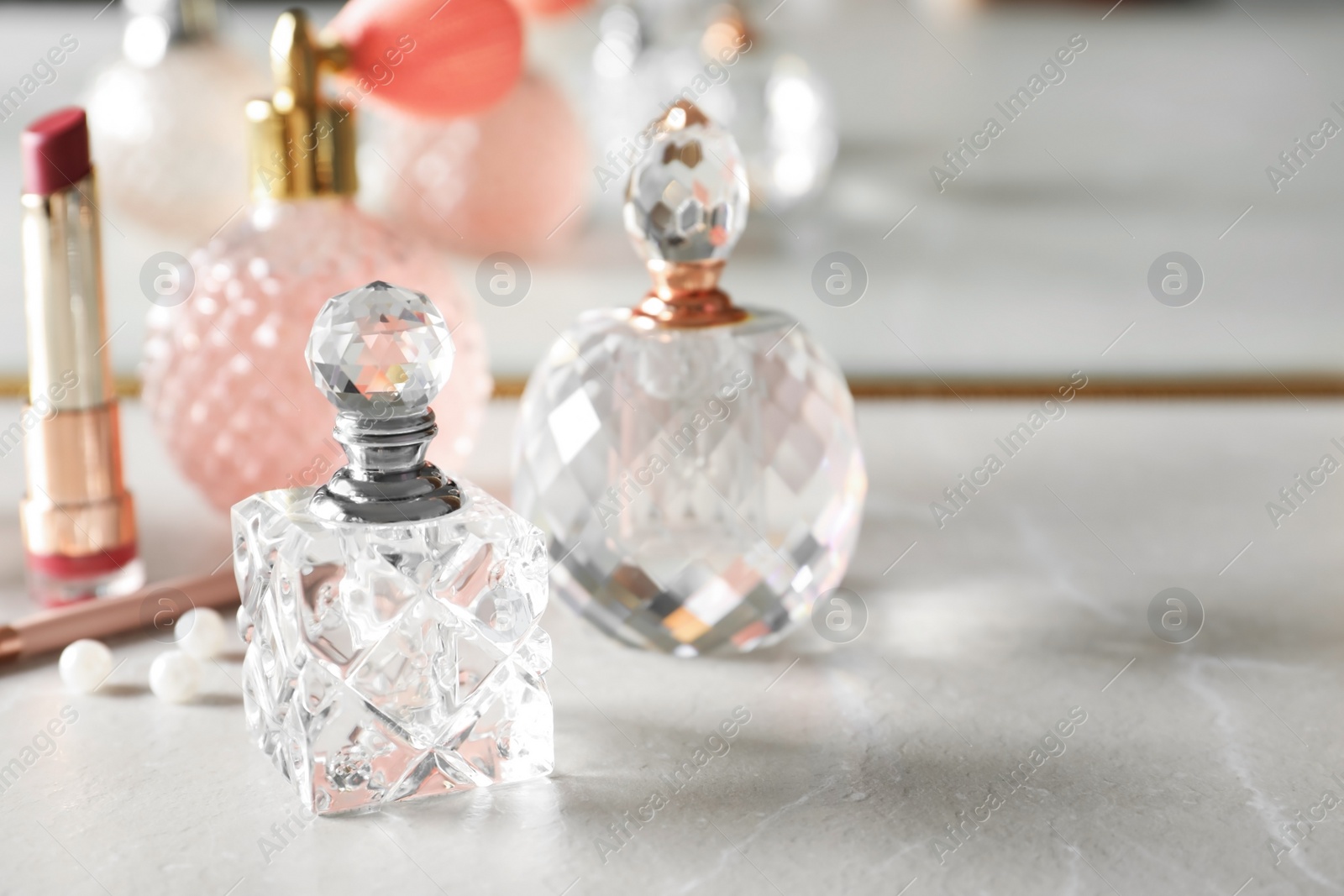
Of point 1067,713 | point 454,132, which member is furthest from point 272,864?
point 454,132

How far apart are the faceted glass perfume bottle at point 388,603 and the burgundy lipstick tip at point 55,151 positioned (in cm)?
19

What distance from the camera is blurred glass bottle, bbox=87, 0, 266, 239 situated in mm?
1055

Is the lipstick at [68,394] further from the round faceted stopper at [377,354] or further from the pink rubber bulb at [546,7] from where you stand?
the pink rubber bulb at [546,7]

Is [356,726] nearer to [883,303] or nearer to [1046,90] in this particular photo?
[883,303]

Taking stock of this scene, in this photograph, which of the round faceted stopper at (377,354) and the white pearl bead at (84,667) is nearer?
the round faceted stopper at (377,354)

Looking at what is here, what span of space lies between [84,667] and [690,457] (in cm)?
24

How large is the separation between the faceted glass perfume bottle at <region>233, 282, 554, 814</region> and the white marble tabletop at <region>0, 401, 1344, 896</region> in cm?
2

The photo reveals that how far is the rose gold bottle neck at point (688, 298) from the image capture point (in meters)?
0.57

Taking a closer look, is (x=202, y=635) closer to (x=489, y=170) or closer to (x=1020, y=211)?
(x=489, y=170)

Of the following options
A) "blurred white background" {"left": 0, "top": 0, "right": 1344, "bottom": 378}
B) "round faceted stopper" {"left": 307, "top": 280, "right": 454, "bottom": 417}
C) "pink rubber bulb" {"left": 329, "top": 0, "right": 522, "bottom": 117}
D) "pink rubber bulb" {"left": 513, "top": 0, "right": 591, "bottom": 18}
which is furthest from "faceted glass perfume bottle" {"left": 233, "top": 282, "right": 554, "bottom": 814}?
"pink rubber bulb" {"left": 513, "top": 0, "right": 591, "bottom": 18}

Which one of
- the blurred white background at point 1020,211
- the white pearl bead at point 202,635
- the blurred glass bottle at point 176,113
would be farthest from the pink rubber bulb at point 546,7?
the white pearl bead at point 202,635

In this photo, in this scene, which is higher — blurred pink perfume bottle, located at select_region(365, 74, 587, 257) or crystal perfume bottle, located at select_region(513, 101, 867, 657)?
blurred pink perfume bottle, located at select_region(365, 74, 587, 257)

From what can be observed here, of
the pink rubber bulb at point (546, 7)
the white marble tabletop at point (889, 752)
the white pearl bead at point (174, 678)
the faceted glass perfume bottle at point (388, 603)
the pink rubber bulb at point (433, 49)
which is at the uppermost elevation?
the pink rubber bulb at point (546, 7)

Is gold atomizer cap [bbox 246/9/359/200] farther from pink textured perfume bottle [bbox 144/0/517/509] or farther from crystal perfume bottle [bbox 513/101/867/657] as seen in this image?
crystal perfume bottle [bbox 513/101/867/657]
